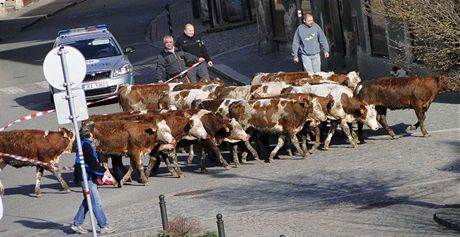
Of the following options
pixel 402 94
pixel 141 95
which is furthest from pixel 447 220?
pixel 141 95

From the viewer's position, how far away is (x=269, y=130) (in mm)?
21344

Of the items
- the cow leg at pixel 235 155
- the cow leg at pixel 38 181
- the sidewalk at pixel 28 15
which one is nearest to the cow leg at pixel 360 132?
the cow leg at pixel 235 155

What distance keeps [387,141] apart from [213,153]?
3.26 metres

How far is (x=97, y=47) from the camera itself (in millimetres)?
33594

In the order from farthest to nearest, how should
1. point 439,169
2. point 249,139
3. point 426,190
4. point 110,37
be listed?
1. point 110,37
2. point 249,139
3. point 439,169
4. point 426,190

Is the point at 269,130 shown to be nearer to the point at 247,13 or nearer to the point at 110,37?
the point at 110,37

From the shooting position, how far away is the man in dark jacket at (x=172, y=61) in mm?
26828

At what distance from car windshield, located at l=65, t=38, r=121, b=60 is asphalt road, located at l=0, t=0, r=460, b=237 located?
8.87 metres

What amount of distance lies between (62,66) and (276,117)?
6.40 m

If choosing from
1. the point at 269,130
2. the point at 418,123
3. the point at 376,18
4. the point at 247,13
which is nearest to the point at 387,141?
the point at 418,123

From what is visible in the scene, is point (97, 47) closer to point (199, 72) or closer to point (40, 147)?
point (199, 72)

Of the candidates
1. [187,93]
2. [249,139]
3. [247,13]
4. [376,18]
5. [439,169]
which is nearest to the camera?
[439,169]

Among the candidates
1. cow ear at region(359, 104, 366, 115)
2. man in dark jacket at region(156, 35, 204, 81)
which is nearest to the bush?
cow ear at region(359, 104, 366, 115)

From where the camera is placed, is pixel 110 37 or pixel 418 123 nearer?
pixel 418 123
